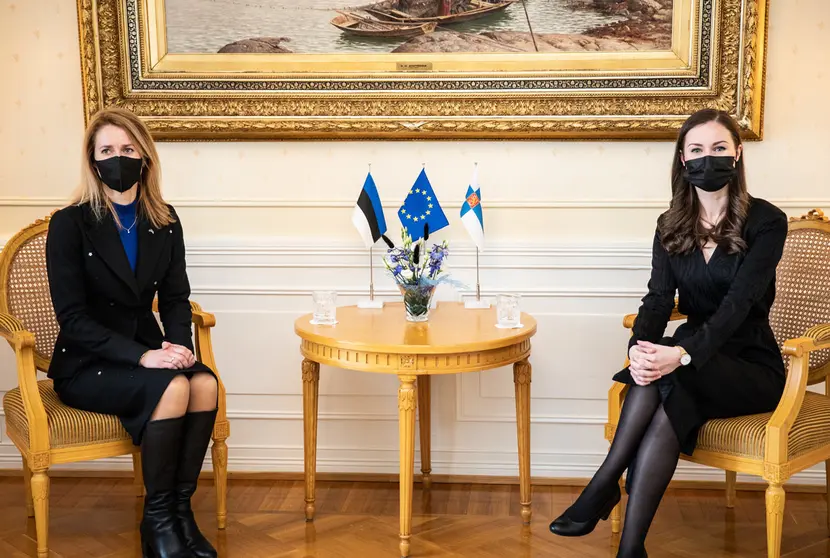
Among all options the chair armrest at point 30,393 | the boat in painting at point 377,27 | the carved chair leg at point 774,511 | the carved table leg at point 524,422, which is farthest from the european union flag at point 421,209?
the carved chair leg at point 774,511

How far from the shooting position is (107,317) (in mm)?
3363

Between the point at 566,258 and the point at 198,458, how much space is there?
5.94ft

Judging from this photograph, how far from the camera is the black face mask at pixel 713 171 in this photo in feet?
10.4

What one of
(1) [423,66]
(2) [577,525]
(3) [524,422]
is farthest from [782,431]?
(1) [423,66]

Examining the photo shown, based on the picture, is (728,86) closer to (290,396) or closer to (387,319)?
(387,319)

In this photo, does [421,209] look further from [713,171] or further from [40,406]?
[40,406]

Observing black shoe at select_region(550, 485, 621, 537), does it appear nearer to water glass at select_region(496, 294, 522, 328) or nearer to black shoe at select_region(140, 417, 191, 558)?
water glass at select_region(496, 294, 522, 328)

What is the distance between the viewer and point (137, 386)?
10.3 ft

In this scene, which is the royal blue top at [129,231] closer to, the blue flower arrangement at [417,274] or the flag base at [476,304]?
the blue flower arrangement at [417,274]

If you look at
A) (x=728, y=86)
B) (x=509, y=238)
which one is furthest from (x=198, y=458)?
(x=728, y=86)

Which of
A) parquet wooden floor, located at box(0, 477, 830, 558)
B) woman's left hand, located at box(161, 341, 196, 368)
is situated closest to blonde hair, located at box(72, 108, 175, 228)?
woman's left hand, located at box(161, 341, 196, 368)

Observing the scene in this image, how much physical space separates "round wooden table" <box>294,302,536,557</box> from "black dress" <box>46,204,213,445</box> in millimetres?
486

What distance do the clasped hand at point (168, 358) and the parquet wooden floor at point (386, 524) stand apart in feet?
2.39

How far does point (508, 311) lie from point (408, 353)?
0.52 meters
